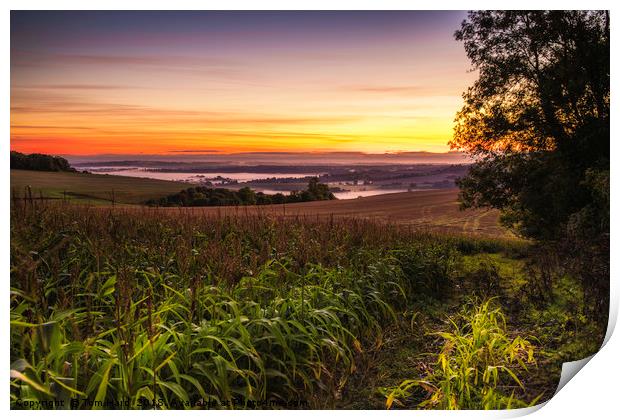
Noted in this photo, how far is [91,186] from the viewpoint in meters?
4.71

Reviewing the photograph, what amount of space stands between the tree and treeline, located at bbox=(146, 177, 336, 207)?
1297mm

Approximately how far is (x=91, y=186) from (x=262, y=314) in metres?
2.11

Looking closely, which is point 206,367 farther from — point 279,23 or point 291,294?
point 279,23

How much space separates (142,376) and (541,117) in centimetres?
393

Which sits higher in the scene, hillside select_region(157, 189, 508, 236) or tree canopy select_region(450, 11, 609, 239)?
tree canopy select_region(450, 11, 609, 239)

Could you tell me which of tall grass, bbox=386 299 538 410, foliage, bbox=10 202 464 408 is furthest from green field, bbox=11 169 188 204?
tall grass, bbox=386 299 538 410

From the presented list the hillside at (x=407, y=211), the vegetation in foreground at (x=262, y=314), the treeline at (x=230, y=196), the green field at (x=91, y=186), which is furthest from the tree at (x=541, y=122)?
the green field at (x=91, y=186)

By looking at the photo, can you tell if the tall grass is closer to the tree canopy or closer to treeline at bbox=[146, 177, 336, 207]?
the tree canopy

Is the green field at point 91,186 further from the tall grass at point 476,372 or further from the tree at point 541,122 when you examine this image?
the tree at point 541,122

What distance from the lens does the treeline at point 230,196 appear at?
4918 millimetres

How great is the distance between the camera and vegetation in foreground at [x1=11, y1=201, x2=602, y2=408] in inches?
124

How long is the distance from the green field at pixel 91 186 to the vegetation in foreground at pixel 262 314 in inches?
5.0

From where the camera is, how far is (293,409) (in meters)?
3.54

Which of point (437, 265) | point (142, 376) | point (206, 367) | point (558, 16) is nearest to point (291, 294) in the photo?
point (206, 367)
